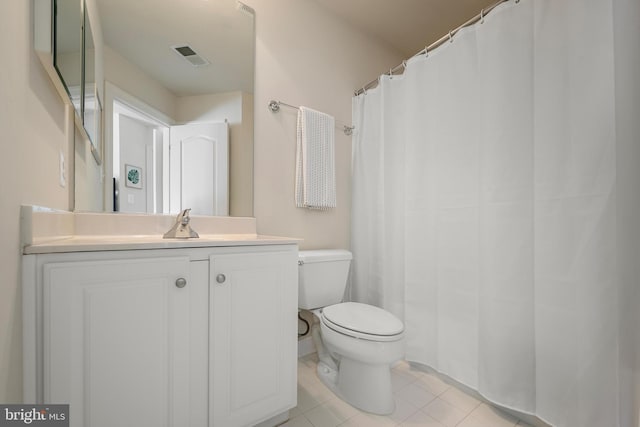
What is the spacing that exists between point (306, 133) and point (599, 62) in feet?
4.37

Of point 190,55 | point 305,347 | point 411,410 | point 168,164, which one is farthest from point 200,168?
point 411,410

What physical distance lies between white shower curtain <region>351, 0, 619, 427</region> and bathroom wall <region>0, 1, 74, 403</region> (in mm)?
1579

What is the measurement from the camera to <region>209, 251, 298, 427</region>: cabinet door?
972 mm

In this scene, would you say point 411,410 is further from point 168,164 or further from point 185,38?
point 185,38

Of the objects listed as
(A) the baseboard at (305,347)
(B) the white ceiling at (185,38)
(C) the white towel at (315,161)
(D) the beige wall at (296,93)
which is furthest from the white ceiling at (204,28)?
(A) the baseboard at (305,347)

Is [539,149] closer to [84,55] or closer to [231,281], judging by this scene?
[231,281]

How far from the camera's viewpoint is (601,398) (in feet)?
3.22

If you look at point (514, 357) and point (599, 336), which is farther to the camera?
point (514, 357)

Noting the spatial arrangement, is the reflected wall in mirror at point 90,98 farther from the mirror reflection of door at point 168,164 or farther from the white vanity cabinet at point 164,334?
the white vanity cabinet at point 164,334

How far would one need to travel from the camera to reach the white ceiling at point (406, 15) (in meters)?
1.89

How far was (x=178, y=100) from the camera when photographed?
137 cm

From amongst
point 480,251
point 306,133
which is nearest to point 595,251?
point 480,251

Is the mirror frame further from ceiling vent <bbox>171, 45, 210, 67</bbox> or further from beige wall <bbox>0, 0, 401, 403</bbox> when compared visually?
ceiling vent <bbox>171, 45, 210, 67</bbox>

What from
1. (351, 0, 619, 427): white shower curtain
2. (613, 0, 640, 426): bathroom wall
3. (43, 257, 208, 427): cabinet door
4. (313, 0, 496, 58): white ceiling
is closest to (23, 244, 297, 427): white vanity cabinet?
(43, 257, 208, 427): cabinet door
